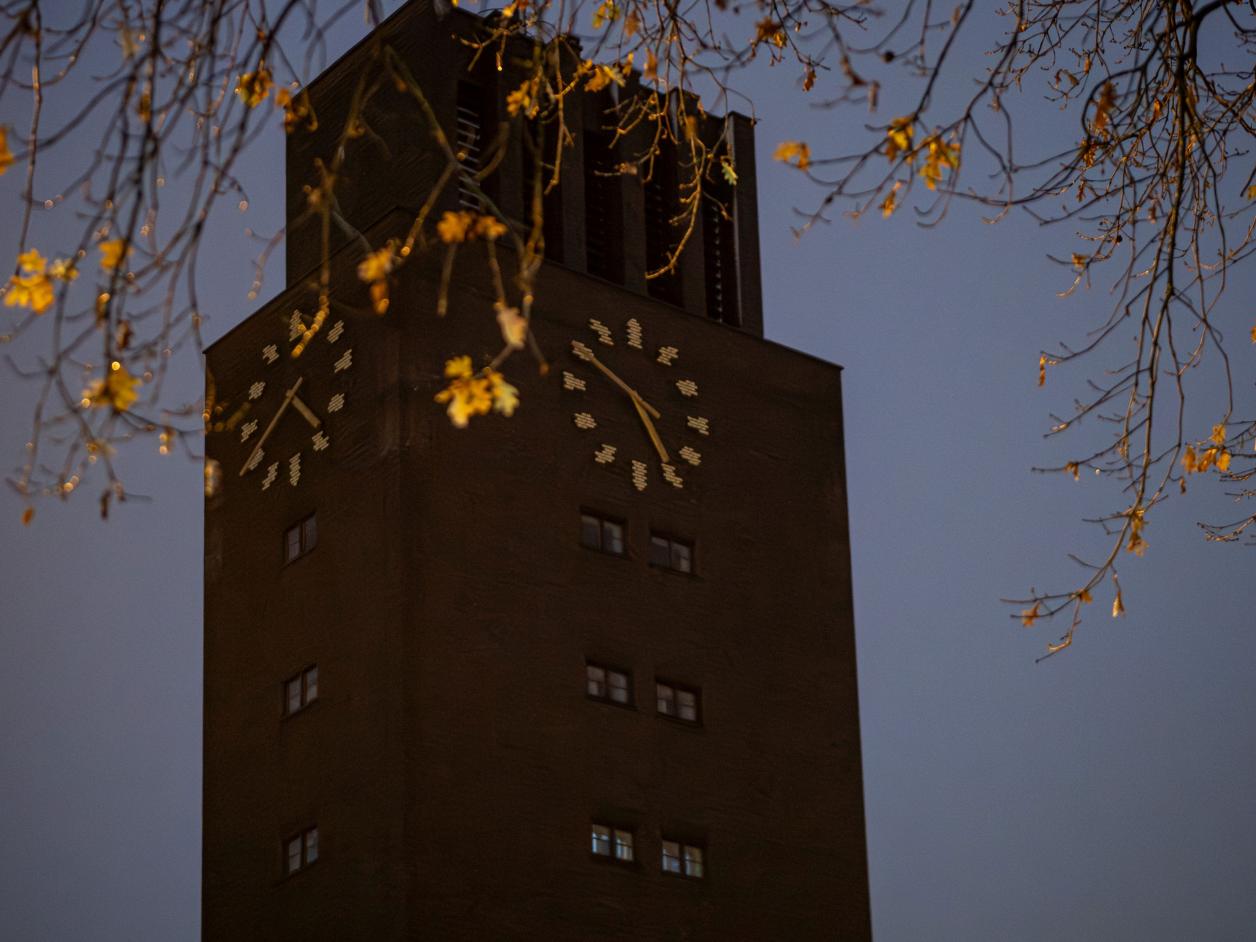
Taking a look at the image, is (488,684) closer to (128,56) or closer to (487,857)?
(487,857)

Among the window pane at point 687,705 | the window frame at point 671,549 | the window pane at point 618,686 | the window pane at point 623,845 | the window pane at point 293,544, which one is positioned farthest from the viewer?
the window frame at point 671,549

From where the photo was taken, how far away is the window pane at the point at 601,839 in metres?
31.2

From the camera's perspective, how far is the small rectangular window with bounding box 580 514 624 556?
3294 cm

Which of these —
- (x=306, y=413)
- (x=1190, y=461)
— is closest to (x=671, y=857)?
(x=306, y=413)

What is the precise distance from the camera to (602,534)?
33.2 m

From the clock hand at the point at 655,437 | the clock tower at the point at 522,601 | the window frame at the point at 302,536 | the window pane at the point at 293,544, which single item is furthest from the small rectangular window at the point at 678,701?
the window pane at the point at 293,544

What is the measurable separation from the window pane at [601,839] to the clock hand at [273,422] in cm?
727

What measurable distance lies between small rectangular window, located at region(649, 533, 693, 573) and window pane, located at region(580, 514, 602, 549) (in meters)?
0.87

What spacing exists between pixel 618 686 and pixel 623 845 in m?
2.13

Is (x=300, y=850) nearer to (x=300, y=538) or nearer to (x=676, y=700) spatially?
(x=300, y=538)

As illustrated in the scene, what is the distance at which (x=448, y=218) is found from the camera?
30.9ft

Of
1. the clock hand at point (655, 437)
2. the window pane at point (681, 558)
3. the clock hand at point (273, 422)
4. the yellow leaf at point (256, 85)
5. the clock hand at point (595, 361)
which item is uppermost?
the clock hand at point (595, 361)

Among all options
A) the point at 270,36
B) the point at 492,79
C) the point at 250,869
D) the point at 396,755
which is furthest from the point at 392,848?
the point at 270,36

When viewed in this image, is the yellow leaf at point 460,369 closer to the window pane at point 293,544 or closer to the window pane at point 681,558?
the window pane at point 293,544
